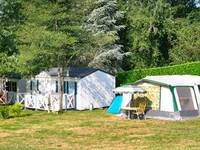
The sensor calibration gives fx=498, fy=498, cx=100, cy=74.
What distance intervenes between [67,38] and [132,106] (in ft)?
17.1

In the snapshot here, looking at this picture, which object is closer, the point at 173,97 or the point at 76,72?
the point at 173,97

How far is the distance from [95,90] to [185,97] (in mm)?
8132

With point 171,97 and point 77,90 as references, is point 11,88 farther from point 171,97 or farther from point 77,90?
point 171,97

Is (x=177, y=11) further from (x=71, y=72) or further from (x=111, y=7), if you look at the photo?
(x=71, y=72)

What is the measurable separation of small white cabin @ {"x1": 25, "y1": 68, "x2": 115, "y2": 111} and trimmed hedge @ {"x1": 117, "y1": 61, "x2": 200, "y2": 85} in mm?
2080

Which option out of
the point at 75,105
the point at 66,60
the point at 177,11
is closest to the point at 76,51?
the point at 66,60

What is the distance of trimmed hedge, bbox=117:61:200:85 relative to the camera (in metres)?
28.1

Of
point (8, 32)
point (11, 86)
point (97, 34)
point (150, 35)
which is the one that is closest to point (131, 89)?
point (97, 34)

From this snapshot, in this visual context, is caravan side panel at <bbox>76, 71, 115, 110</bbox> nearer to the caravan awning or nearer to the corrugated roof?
the corrugated roof

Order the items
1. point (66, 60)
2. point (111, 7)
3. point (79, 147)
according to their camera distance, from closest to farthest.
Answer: point (79, 147)
point (66, 60)
point (111, 7)

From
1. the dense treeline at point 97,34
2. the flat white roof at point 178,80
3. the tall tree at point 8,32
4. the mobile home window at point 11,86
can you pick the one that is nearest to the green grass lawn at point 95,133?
the flat white roof at point 178,80

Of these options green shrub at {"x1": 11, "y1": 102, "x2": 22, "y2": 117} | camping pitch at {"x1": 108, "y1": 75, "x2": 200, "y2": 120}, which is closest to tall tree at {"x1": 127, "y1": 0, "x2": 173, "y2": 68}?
camping pitch at {"x1": 108, "y1": 75, "x2": 200, "y2": 120}

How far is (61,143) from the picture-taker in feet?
52.2

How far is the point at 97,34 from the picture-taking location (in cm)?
3152
